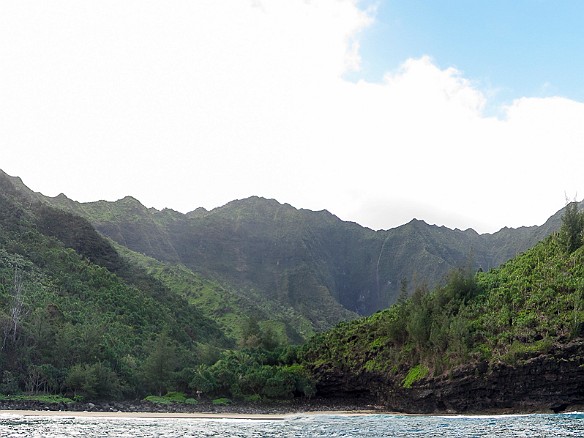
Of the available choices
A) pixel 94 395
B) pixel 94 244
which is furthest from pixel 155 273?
pixel 94 395

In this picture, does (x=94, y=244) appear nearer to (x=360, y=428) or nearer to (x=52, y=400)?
(x=52, y=400)

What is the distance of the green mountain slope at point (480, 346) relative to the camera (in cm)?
4047

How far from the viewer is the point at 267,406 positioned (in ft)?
176

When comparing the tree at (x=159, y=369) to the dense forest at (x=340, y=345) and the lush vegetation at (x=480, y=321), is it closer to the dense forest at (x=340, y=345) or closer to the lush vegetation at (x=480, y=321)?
the dense forest at (x=340, y=345)

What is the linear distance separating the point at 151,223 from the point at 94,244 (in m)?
92.6

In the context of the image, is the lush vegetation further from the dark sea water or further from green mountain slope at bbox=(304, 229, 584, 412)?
the dark sea water

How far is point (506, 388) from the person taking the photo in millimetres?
41875

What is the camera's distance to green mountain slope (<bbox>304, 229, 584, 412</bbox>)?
40.5 meters

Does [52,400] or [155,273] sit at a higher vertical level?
[155,273]

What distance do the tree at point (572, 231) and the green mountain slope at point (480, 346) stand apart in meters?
1.06

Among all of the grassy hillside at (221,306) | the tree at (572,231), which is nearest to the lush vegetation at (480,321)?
the tree at (572,231)

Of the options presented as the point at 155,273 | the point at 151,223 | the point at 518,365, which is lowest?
the point at 518,365

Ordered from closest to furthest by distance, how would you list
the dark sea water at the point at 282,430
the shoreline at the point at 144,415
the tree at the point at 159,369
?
the dark sea water at the point at 282,430 → the shoreline at the point at 144,415 → the tree at the point at 159,369

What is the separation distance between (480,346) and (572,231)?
47.0ft
